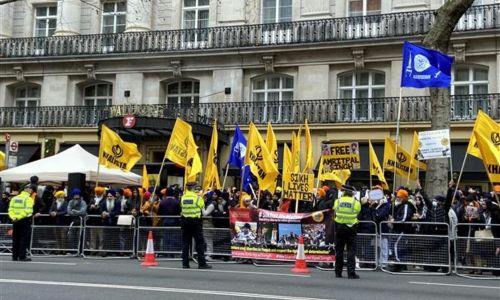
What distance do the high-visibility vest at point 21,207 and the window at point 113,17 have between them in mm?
18777

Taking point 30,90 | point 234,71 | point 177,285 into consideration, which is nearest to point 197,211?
point 177,285

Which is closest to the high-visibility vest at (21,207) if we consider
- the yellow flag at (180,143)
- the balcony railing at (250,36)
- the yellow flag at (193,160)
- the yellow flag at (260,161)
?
the yellow flag at (180,143)

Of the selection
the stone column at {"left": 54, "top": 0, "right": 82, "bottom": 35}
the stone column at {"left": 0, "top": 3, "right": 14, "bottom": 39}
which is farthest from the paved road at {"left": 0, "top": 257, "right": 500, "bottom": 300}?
the stone column at {"left": 0, "top": 3, "right": 14, "bottom": 39}

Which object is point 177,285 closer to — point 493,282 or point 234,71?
point 493,282

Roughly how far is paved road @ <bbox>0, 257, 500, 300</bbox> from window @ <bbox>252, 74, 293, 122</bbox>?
1453 centimetres

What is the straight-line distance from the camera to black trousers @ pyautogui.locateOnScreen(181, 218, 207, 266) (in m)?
13.4

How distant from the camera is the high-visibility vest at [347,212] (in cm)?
1231

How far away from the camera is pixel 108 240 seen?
1619 centimetres

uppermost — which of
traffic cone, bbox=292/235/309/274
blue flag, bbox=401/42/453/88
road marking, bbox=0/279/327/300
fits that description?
blue flag, bbox=401/42/453/88

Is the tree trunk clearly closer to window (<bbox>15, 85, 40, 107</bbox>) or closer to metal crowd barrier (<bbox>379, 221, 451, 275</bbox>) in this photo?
metal crowd barrier (<bbox>379, 221, 451, 275</bbox>)

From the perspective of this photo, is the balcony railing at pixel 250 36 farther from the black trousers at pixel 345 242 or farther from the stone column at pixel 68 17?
the black trousers at pixel 345 242

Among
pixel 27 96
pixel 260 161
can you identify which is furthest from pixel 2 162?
pixel 27 96

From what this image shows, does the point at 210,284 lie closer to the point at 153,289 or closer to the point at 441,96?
the point at 153,289

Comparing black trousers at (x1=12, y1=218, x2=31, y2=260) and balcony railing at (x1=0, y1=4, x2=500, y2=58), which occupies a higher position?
balcony railing at (x1=0, y1=4, x2=500, y2=58)
